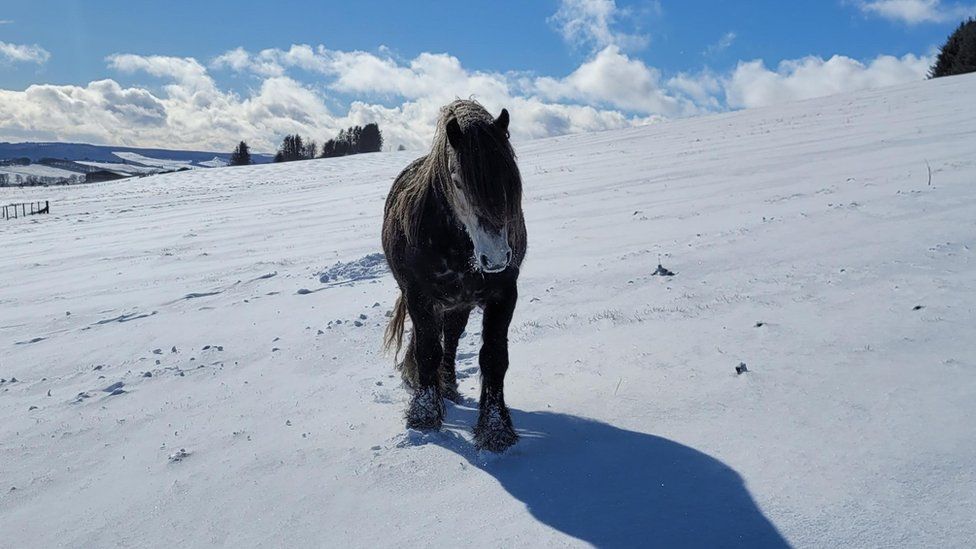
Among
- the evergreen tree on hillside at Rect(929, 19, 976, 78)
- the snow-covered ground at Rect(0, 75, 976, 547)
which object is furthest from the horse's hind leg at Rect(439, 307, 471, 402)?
the evergreen tree on hillside at Rect(929, 19, 976, 78)

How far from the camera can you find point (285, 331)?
234 inches

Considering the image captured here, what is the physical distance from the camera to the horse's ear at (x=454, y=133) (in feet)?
9.49

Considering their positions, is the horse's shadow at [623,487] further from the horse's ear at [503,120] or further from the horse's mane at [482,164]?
the horse's ear at [503,120]

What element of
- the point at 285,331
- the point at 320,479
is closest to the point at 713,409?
the point at 320,479

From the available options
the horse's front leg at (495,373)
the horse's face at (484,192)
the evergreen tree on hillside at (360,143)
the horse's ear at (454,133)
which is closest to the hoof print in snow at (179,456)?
the horse's front leg at (495,373)

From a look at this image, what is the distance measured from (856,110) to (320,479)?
22.6 meters

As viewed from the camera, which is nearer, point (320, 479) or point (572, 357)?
point (320, 479)

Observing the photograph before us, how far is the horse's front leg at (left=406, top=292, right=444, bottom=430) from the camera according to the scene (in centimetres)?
360

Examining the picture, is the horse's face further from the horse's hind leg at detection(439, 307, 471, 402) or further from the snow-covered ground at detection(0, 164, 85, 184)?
the snow-covered ground at detection(0, 164, 85, 184)

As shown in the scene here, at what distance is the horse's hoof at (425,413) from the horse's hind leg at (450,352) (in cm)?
53

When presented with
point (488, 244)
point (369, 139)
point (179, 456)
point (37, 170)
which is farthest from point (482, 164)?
point (37, 170)

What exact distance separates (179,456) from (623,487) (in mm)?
2642

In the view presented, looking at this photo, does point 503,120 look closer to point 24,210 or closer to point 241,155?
point 24,210

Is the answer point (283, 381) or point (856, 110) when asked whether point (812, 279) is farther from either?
point (856, 110)
